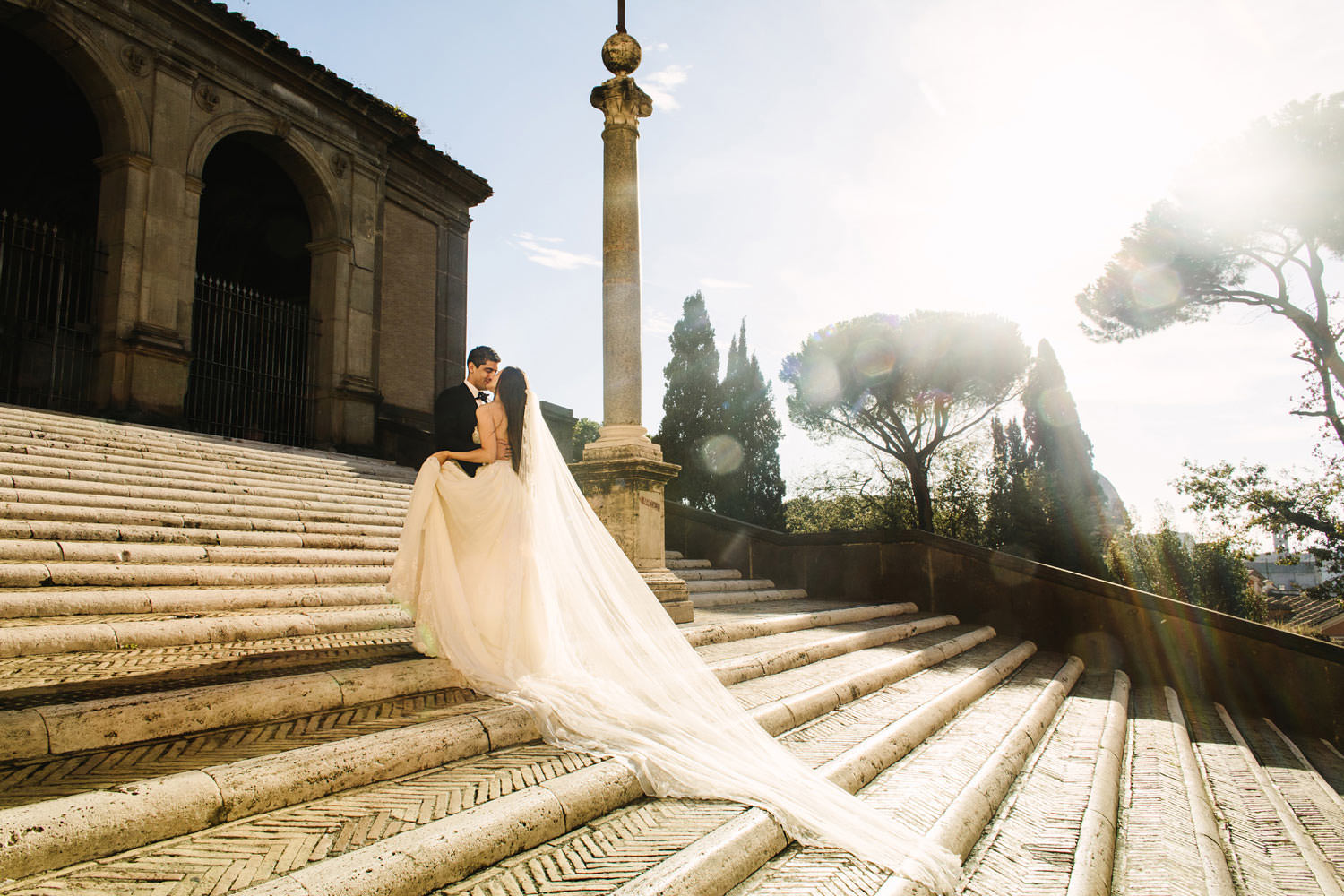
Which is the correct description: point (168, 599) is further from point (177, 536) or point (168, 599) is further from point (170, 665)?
point (177, 536)

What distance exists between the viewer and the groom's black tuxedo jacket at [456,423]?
4.30 m

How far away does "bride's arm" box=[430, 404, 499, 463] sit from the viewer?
4246 millimetres

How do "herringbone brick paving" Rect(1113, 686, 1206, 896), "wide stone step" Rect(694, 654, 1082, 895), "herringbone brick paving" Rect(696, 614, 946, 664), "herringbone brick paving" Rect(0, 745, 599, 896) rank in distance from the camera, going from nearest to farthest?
"herringbone brick paving" Rect(0, 745, 599, 896) < "wide stone step" Rect(694, 654, 1082, 895) < "herringbone brick paving" Rect(1113, 686, 1206, 896) < "herringbone brick paving" Rect(696, 614, 946, 664)

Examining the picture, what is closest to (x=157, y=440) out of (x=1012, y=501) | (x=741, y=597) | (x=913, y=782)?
(x=741, y=597)

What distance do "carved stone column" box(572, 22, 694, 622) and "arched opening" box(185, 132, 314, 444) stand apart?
741 centimetres

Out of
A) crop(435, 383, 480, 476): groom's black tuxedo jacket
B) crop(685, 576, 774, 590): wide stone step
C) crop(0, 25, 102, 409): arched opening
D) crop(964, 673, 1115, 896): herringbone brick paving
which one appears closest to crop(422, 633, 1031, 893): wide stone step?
crop(964, 673, 1115, 896): herringbone brick paving

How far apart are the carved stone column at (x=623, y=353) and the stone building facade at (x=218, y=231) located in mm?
7270

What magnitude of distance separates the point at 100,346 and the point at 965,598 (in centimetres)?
1196

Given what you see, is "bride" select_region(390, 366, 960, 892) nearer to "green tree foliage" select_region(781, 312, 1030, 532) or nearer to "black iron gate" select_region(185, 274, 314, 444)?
"black iron gate" select_region(185, 274, 314, 444)

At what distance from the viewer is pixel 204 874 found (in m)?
1.88

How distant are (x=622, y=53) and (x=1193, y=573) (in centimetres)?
1855

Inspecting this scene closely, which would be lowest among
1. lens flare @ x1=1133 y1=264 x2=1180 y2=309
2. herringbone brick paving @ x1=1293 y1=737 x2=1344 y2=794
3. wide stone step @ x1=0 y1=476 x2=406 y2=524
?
herringbone brick paving @ x1=1293 y1=737 x2=1344 y2=794

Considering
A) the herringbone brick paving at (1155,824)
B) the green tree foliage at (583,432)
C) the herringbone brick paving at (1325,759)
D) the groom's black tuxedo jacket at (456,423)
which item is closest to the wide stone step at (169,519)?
the groom's black tuxedo jacket at (456,423)

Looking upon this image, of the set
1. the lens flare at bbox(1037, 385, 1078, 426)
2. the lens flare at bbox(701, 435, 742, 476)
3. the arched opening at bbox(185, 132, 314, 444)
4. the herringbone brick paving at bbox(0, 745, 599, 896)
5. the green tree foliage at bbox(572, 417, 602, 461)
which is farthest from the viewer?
the green tree foliage at bbox(572, 417, 602, 461)
